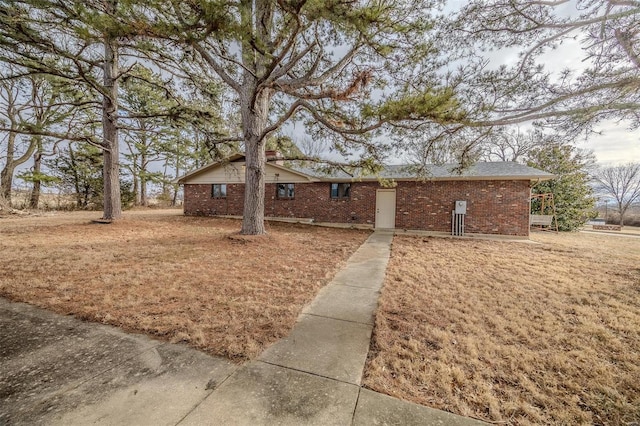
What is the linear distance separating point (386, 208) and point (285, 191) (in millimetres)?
5646

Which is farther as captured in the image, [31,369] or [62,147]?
[62,147]

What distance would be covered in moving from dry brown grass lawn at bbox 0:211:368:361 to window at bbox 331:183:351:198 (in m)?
5.41

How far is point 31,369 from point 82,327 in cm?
72

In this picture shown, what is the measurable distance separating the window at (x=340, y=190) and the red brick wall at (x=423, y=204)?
0.71 ft

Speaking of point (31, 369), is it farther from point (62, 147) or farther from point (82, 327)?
point (62, 147)

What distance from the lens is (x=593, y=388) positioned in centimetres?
205

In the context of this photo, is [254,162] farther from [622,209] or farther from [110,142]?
[622,209]

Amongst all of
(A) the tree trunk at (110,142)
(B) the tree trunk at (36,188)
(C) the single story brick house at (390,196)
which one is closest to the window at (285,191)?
(C) the single story brick house at (390,196)

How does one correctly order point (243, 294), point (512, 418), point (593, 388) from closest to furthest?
point (512, 418) < point (593, 388) < point (243, 294)

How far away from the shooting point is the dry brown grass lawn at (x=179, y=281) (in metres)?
2.78

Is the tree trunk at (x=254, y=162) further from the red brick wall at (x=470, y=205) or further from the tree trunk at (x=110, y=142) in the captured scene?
the red brick wall at (x=470, y=205)

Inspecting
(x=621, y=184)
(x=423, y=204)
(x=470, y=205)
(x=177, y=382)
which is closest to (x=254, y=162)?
(x=177, y=382)

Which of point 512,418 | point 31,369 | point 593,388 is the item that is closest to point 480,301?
point 593,388

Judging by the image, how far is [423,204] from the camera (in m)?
11.3
